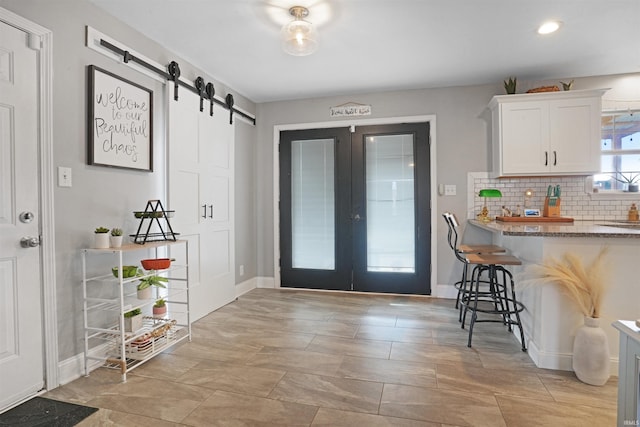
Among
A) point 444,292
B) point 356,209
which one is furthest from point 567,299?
point 356,209

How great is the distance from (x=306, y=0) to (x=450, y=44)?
1393 millimetres

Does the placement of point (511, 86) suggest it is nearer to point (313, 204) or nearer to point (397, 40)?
point (397, 40)

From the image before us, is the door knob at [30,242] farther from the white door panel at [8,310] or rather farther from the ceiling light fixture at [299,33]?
the ceiling light fixture at [299,33]

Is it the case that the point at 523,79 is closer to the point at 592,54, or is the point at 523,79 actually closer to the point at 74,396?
the point at 592,54

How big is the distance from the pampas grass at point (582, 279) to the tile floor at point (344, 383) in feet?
1.57

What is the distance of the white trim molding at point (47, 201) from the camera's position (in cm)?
204

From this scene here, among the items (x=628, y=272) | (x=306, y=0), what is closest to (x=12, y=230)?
(x=306, y=0)

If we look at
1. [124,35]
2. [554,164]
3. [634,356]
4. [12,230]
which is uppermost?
[124,35]

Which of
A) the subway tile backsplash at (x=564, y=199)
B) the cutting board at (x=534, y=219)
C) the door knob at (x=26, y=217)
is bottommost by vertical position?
the cutting board at (x=534, y=219)

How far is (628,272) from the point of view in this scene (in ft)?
7.27

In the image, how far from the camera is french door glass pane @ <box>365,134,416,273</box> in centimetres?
421

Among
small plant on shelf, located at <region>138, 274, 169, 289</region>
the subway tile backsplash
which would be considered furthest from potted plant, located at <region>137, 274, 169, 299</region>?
the subway tile backsplash

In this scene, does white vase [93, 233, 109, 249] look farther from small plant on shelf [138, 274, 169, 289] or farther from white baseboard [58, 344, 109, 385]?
white baseboard [58, 344, 109, 385]

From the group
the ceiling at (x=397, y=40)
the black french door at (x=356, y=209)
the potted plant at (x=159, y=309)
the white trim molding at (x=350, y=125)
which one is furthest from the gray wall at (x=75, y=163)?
the black french door at (x=356, y=209)
